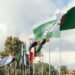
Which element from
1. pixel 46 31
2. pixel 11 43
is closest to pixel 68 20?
pixel 46 31

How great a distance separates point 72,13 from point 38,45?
599 inches

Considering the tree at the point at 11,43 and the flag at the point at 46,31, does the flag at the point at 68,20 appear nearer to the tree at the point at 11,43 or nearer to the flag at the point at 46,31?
the flag at the point at 46,31

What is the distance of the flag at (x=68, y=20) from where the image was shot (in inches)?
1229

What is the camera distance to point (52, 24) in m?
36.7

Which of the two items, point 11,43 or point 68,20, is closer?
point 68,20

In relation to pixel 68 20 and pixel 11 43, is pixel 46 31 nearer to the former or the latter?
pixel 68 20

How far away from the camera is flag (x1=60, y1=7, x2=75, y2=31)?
31.2 meters

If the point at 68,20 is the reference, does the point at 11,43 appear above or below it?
above

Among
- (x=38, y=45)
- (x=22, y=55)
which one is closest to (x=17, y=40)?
(x=22, y=55)

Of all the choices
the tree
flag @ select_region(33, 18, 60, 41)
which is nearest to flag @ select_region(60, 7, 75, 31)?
flag @ select_region(33, 18, 60, 41)

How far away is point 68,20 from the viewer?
104 feet

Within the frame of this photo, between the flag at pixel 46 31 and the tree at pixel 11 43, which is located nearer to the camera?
the flag at pixel 46 31

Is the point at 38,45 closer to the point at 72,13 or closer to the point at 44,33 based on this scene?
the point at 44,33

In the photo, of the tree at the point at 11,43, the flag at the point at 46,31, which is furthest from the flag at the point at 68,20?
the tree at the point at 11,43
